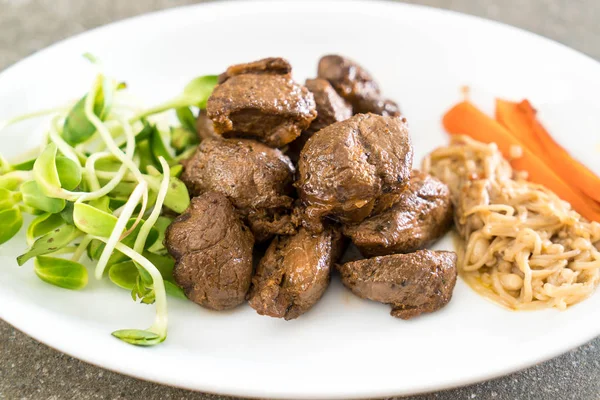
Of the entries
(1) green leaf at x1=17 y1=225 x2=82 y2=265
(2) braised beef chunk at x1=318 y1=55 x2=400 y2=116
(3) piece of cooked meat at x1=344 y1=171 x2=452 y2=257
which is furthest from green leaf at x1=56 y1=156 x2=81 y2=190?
(2) braised beef chunk at x1=318 y1=55 x2=400 y2=116

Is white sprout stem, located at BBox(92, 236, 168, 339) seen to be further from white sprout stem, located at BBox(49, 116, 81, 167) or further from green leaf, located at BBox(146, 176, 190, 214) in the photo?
white sprout stem, located at BBox(49, 116, 81, 167)

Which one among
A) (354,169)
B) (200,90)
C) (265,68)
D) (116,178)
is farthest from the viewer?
(200,90)

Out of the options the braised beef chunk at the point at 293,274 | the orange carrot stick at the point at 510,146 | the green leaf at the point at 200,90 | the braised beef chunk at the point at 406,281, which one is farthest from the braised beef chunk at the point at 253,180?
the orange carrot stick at the point at 510,146

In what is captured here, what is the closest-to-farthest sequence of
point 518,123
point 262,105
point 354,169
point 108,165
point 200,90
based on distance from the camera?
point 354,169
point 262,105
point 108,165
point 200,90
point 518,123

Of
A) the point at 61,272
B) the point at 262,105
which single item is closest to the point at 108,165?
the point at 61,272

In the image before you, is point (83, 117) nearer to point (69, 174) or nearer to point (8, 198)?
point (69, 174)

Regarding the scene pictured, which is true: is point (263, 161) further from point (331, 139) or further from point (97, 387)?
point (97, 387)

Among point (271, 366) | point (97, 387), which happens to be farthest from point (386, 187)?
point (97, 387)
